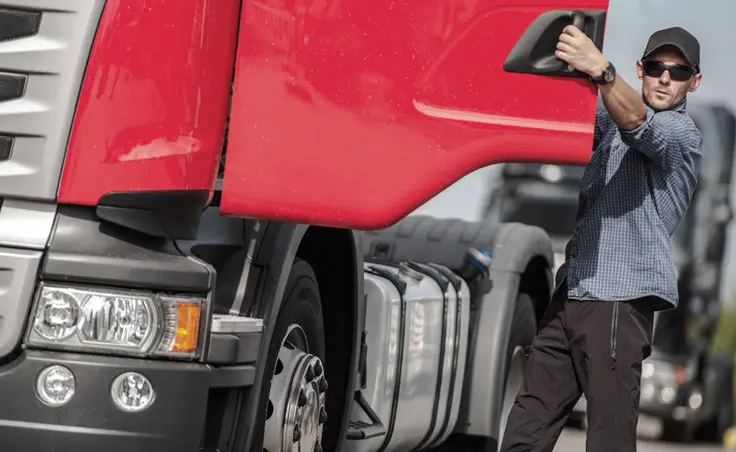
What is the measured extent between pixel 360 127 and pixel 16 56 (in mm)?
1003

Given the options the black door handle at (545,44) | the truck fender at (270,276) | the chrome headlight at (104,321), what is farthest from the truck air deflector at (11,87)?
the black door handle at (545,44)

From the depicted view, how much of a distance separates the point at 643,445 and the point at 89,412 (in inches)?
430

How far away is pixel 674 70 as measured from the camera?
556cm

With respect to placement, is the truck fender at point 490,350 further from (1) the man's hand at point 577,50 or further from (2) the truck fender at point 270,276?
(1) the man's hand at point 577,50

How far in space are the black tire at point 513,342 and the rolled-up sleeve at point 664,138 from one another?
2512mm

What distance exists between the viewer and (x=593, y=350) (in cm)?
564

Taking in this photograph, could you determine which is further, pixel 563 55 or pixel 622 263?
pixel 622 263

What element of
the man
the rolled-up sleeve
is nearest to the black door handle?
the rolled-up sleeve

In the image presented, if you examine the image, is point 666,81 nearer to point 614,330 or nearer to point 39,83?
point 614,330

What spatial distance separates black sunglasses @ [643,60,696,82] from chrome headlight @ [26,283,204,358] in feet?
6.87

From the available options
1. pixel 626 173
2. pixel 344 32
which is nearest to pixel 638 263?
pixel 626 173

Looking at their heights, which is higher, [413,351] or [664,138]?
[664,138]

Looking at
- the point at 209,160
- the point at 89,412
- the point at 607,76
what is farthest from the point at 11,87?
the point at 607,76

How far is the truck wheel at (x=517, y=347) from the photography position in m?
7.99
